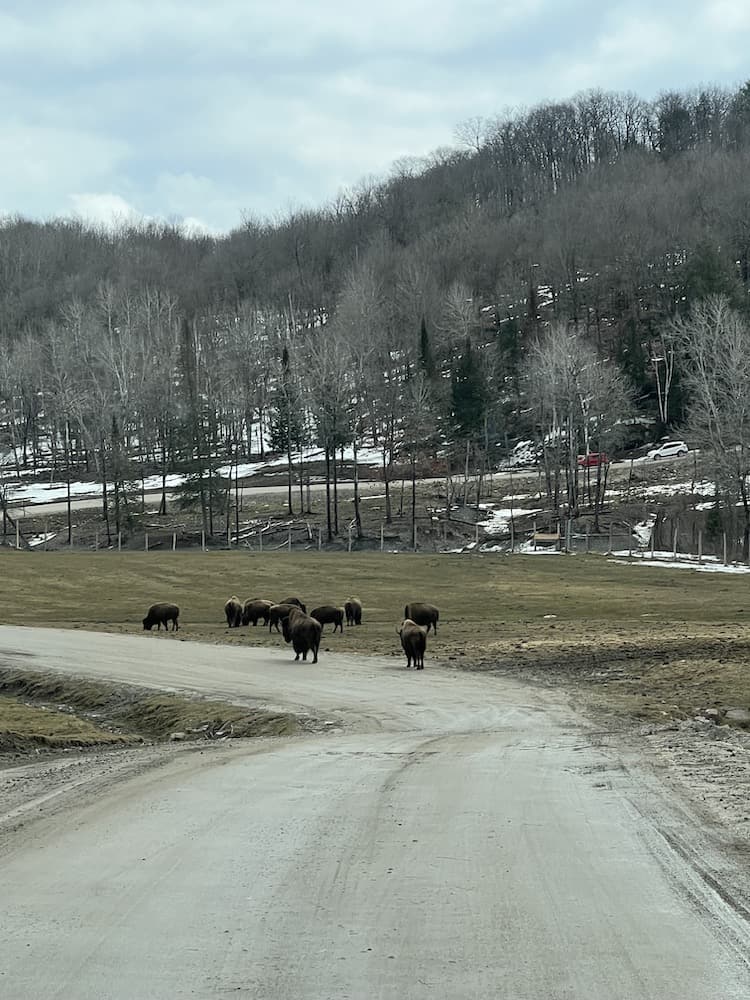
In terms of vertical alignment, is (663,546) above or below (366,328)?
below

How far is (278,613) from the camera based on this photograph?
3634 centimetres

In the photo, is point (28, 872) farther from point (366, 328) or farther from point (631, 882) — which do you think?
point (366, 328)

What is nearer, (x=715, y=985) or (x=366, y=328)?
(x=715, y=985)

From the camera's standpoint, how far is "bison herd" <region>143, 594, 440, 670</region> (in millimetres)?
27625

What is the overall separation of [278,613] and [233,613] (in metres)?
3.75

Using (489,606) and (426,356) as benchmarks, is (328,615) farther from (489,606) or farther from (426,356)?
(426,356)

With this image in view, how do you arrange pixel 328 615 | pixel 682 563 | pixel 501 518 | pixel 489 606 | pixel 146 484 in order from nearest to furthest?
pixel 328 615
pixel 489 606
pixel 682 563
pixel 501 518
pixel 146 484

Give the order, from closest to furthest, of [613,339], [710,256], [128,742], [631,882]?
1. [631,882]
2. [128,742]
3. [710,256]
4. [613,339]

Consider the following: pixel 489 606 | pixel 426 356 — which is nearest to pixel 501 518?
pixel 426 356

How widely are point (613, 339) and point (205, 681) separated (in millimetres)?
103089

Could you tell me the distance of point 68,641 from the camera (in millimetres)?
33750

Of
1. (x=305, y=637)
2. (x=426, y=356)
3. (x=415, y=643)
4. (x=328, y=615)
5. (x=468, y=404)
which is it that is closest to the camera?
(x=415, y=643)

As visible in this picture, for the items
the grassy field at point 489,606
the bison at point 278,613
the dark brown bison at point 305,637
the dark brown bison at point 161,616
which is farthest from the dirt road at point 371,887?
the dark brown bison at point 161,616

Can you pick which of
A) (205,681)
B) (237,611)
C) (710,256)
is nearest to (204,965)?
(205,681)
